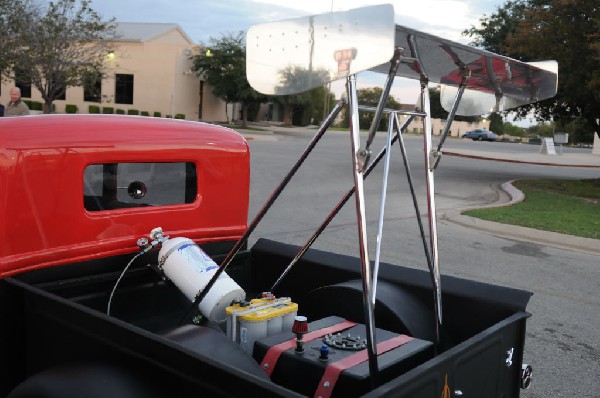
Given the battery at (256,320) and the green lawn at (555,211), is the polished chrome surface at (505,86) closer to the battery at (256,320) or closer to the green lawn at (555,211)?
the battery at (256,320)

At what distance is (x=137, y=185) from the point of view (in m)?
3.45

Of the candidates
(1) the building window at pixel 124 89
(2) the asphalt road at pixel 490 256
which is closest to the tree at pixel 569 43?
(2) the asphalt road at pixel 490 256

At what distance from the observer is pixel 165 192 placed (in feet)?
11.8

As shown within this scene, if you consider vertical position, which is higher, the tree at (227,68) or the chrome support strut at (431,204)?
the tree at (227,68)

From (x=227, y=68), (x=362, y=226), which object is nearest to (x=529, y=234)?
(x=362, y=226)

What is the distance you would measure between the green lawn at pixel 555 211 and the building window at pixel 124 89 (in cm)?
3436

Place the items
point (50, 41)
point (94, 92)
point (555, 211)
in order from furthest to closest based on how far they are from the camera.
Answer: point (94, 92) < point (50, 41) < point (555, 211)

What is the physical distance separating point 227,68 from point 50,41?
54.7 ft

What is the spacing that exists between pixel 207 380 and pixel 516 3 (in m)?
21.7

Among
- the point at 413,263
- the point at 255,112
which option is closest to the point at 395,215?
the point at 413,263

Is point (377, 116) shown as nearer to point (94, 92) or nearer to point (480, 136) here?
point (94, 92)

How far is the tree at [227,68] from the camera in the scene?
44.1m

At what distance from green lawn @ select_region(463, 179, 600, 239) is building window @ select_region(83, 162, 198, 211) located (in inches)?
305

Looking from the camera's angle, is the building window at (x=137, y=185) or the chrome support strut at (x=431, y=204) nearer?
the chrome support strut at (x=431, y=204)
